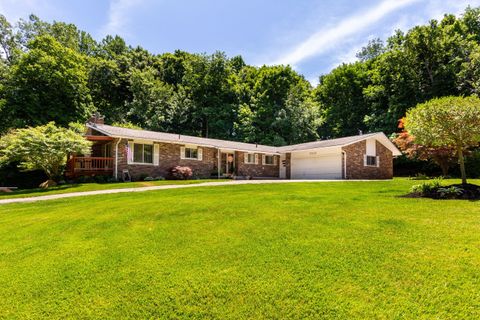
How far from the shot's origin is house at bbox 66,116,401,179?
18203 millimetres

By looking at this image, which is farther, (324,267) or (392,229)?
(392,229)

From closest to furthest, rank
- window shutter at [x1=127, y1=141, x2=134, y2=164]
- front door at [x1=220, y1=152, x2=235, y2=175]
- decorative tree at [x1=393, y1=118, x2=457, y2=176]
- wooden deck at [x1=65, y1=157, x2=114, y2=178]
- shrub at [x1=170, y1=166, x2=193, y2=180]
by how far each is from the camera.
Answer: wooden deck at [x1=65, y1=157, x2=114, y2=178]
window shutter at [x1=127, y1=141, x2=134, y2=164]
shrub at [x1=170, y1=166, x2=193, y2=180]
decorative tree at [x1=393, y1=118, x2=457, y2=176]
front door at [x1=220, y1=152, x2=235, y2=175]

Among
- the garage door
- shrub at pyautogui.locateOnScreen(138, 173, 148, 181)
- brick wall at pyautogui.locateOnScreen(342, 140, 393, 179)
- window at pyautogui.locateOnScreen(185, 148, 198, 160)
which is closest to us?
shrub at pyautogui.locateOnScreen(138, 173, 148, 181)

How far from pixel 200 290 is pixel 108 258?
1.97 m

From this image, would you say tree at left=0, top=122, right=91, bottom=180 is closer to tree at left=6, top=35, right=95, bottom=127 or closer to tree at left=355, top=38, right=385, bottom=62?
tree at left=6, top=35, right=95, bottom=127

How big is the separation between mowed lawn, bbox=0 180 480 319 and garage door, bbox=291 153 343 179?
51.6 ft

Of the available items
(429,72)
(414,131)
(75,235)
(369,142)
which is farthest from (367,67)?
(75,235)

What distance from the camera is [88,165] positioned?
17938mm

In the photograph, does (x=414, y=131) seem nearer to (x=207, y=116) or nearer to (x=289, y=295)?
(x=289, y=295)

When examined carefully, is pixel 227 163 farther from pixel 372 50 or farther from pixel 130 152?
pixel 372 50

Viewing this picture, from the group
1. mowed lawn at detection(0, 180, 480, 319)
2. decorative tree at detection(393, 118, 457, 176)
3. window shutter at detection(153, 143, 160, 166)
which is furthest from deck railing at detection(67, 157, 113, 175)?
decorative tree at detection(393, 118, 457, 176)

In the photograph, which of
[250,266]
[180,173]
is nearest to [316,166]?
[180,173]

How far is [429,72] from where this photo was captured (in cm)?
3008

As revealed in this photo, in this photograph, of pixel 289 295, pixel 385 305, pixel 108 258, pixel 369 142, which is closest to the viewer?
pixel 385 305
